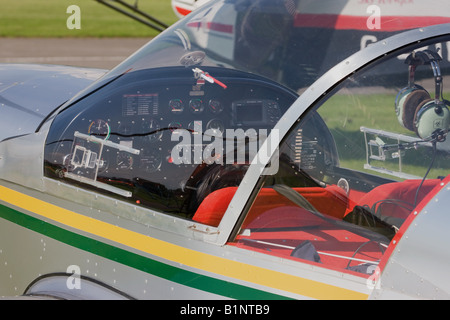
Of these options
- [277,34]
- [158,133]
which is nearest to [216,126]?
[158,133]

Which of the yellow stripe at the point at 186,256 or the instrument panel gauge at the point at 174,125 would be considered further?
the instrument panel gauge at the point at 174,125

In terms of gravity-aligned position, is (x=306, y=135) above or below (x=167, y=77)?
below

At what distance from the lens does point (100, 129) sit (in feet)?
8.74

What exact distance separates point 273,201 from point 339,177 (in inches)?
15.0

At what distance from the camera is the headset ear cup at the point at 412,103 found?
2.42 meters

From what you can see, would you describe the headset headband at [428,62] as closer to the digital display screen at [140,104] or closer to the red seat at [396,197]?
the red seat at [396,197]

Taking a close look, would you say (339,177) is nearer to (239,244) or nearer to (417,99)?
(417,99)

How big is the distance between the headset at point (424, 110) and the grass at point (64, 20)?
1468 centimetres

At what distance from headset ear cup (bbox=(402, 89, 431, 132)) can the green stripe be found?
89cm

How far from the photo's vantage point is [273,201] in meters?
2.25

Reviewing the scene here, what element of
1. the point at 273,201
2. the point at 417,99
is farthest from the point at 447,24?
the point at 273,201

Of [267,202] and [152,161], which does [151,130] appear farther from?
[267,202]

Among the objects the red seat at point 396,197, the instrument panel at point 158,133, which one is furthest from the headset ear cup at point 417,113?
the instrument panel at point 158,133

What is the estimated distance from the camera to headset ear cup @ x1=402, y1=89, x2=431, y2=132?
2422 millimetres
